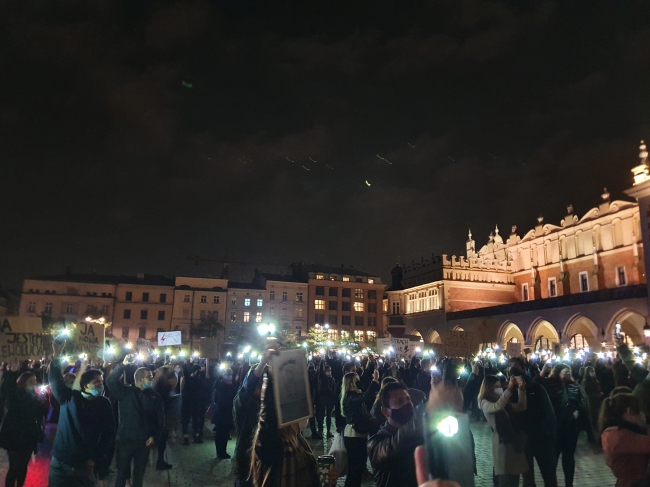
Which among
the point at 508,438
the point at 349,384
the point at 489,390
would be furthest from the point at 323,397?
the point at 508,438

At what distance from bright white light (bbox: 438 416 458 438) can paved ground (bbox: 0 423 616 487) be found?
4.95 metres

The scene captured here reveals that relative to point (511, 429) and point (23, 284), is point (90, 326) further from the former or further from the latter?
point (23, 284)

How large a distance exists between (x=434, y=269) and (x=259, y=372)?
58543 millimetres

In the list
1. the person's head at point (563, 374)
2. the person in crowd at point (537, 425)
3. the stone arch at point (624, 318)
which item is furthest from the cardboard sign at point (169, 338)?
the stone arch at point (624, 318)

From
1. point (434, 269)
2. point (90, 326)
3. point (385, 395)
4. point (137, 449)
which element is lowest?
point (137, 449)

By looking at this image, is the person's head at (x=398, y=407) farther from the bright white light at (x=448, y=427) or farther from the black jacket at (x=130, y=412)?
the black jacket at (x=130, y=412)

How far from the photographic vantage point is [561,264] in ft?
167

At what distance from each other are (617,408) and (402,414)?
1.89 meters

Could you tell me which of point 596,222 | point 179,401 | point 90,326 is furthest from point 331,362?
point 596,222

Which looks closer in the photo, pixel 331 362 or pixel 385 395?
pixel 385 395

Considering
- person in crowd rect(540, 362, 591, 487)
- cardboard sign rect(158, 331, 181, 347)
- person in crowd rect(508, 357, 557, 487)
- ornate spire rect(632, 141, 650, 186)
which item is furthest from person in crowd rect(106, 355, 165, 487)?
ornate spire rect(632, 141, 650, 186)

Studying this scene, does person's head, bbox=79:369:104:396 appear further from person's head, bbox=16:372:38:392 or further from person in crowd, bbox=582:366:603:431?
person in crowd, bbox=582:366:603:431

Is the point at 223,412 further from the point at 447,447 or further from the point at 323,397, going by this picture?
the point at 447,447

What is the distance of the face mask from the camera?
3936 mm
